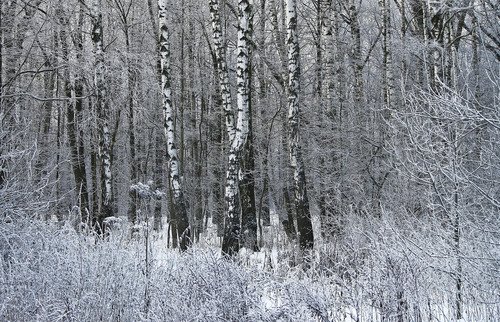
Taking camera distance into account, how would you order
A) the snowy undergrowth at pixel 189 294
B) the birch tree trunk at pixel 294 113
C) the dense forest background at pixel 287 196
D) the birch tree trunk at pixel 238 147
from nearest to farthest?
the snowy undergrowth at pixel 189 294
the dense forest background at pixel 287 196
the birch tree trunk at pixel 238 147
the birch tree trunk at pixel 294 113

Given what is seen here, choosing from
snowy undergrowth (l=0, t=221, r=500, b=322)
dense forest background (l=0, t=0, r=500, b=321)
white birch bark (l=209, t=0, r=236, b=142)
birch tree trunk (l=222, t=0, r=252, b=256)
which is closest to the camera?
snowy undergrowth (l=0, t=221, r=500, b=322)

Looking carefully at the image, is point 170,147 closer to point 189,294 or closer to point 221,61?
point 221,61

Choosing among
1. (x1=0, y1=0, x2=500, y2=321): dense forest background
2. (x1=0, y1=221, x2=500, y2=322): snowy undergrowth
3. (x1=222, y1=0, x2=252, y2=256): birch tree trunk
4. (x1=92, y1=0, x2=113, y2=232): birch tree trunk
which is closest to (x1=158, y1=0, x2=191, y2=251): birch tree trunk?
(x1=0, y1=0, x2=500, y2=321): dense forest background

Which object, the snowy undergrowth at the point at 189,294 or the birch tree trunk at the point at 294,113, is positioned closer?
the snowy undergrowth at the point at 189,294

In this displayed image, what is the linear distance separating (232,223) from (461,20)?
782 cm

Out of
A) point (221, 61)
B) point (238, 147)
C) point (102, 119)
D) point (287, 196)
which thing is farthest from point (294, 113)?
point (102, 119)

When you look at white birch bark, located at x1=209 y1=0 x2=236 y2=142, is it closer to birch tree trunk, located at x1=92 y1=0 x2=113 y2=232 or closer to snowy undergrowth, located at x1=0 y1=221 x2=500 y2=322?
birch tree trunk, located at x1=92 y1=0 x2=113 y2=232

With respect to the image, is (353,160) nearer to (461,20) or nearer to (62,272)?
(461,20)

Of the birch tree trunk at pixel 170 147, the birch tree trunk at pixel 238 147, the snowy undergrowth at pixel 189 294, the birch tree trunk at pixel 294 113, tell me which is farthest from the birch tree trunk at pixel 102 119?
the snowy undergrowth at pixel 189 294

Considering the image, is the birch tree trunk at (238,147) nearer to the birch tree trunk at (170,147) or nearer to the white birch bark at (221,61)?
the white birch bark at (221,61)

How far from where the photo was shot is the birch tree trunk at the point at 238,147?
949cm

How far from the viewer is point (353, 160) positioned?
1259 centimetres

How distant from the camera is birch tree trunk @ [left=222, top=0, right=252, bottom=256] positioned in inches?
374

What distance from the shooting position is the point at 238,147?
32.2ft
